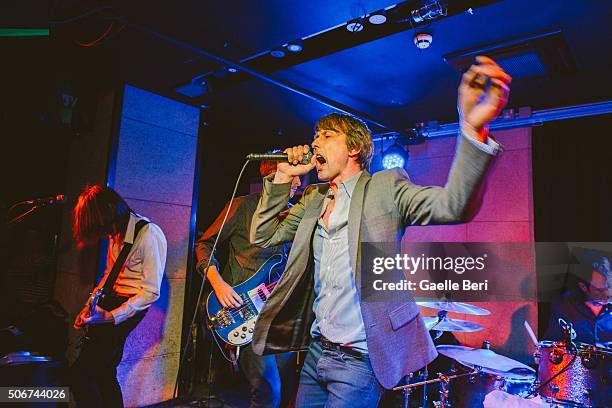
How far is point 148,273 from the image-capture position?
3.20 metres

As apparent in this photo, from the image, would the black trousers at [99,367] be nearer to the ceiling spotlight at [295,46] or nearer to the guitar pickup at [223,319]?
the guitar pickup at [223,319]

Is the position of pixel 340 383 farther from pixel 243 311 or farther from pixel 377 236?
pixel 243 311

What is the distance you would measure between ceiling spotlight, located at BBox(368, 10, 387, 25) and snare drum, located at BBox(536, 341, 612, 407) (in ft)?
10.2

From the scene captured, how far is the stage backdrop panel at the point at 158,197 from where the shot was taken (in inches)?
162

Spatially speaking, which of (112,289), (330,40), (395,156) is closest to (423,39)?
(330,40)

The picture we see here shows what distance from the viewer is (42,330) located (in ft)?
12.8

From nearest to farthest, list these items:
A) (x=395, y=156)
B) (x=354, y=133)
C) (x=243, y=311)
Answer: (x=354, y=133)
(x=243, y=311)
(x=395, y=156)

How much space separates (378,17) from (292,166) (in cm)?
213

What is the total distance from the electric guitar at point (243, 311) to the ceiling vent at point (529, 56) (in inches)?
110

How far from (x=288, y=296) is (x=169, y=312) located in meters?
3.08

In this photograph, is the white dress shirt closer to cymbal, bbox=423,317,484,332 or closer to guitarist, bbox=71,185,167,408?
guitarist, bbox=71,185,167,408

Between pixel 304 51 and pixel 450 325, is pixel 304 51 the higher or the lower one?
the higher one

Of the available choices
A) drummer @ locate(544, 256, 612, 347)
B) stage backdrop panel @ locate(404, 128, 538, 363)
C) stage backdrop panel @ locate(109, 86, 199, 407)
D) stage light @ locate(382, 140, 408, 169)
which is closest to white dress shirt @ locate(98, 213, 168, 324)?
stage backdrop panel @ locate(109, 86, 199, 407)

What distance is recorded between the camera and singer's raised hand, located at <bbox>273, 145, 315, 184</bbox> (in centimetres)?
193
